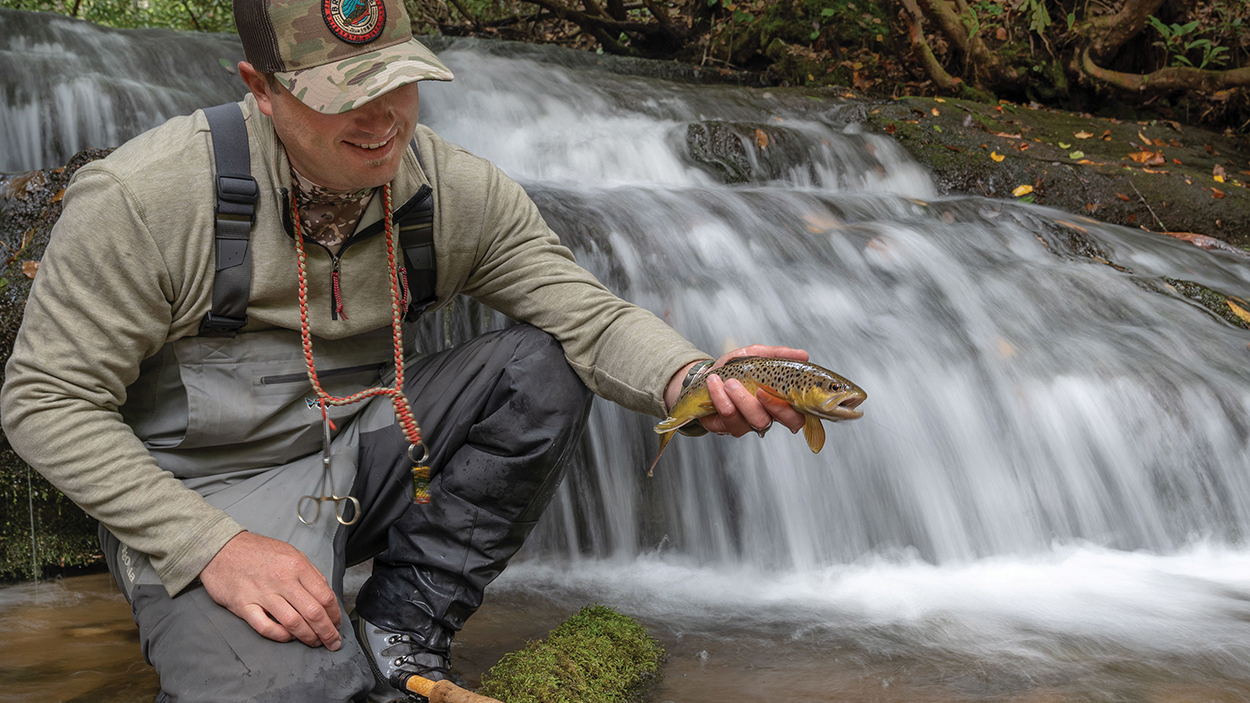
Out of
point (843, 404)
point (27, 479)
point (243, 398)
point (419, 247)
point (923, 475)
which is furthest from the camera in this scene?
point (923, 475)

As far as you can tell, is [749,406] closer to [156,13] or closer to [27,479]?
[27,479]

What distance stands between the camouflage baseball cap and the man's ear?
2 centimetres

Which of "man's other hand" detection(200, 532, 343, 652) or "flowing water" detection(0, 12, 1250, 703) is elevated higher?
"man's other hand" detection(200, 532, 343, 652)

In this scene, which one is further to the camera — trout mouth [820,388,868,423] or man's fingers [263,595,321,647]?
man's fingers [263,595,321,647]

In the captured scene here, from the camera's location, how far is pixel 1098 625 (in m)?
2.99

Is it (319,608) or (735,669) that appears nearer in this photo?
(319,608)

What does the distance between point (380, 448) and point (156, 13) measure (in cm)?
1096

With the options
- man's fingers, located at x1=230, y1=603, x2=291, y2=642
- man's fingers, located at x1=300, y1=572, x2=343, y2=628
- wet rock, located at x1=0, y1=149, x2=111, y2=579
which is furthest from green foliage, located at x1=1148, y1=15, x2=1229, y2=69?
man's fingers, located at x1=230, y1=603, x2=291, y2=642

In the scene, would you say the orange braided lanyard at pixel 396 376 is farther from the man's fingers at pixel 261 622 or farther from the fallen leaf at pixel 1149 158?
the fallen leaf at pixel 1149 158

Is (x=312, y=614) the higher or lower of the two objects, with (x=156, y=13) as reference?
lower

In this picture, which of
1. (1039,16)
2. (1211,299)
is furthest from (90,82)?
(1039,16)

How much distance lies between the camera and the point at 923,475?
392 centimetres

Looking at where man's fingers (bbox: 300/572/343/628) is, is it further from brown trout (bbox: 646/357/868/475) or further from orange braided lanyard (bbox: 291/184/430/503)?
brown trout (bbox: 646/357/868/475)

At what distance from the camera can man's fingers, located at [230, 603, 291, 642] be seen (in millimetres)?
1892
